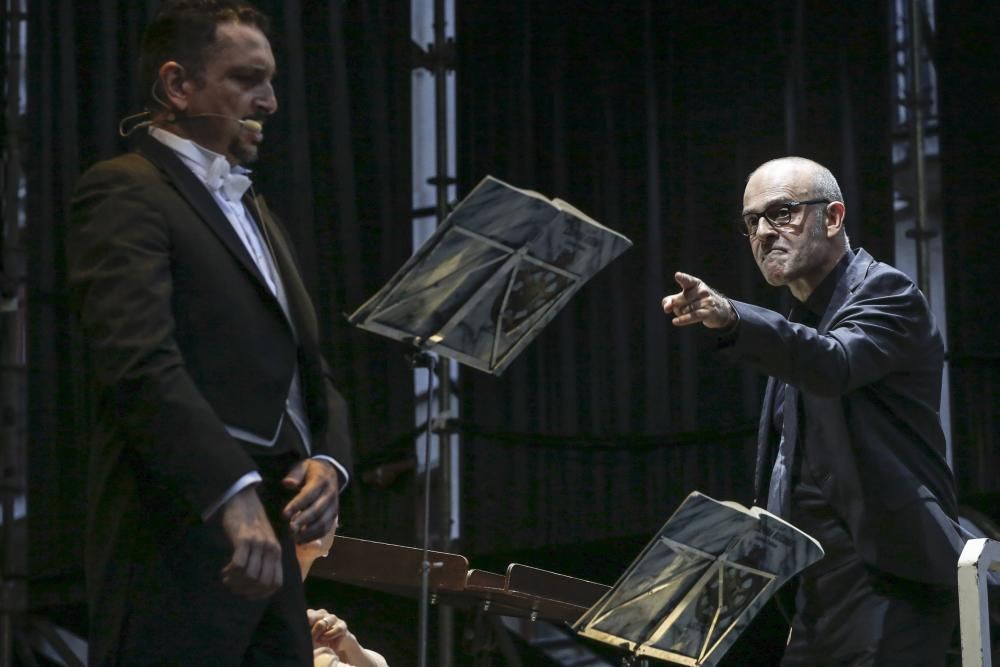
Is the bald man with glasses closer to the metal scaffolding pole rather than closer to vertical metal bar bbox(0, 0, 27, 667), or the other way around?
vertical metal bar bbox(0, 0, 27, 667)

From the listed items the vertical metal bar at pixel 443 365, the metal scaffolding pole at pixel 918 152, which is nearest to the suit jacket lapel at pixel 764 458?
the vertical metal bar at pixel 443 365

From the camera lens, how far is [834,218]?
313 centimetres

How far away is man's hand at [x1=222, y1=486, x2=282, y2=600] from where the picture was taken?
1.76 metres

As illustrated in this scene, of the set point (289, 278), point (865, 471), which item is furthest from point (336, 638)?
point (289, 278)

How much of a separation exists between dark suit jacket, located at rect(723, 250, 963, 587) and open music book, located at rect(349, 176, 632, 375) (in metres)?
0.44

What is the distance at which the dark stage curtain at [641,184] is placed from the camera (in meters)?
5.69

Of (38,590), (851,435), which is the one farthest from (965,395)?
(38,590)

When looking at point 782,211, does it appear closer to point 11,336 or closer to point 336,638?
point 336,638

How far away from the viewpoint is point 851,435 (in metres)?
2.83

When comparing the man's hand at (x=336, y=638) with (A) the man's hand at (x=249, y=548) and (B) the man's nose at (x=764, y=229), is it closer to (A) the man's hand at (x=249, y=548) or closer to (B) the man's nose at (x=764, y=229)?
(B) the man's nose at (x=764, y=229)

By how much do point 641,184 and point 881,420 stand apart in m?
3.19

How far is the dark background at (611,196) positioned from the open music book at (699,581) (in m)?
2.44

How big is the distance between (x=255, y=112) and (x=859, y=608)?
1.50 meters

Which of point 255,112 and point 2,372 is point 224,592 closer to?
point 255,112
